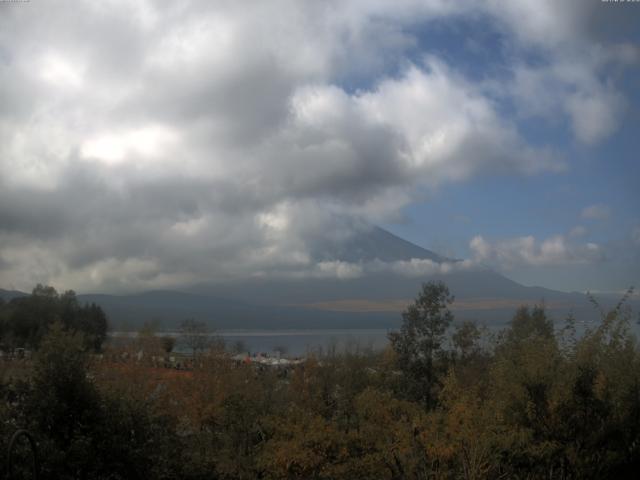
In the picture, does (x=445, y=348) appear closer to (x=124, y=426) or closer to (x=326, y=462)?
(x=326, y=462)

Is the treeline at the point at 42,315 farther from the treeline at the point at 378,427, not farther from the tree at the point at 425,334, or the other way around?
the treeline at the point at 378,427

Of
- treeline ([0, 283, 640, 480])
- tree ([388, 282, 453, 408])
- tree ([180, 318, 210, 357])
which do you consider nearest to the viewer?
treeline ([0, 283, 640, 480])

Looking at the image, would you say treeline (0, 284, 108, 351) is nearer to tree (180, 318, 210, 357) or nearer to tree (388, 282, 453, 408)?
tree (180, 318, 210, 357)

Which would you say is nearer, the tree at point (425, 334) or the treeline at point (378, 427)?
the treeline at point (378, 427)

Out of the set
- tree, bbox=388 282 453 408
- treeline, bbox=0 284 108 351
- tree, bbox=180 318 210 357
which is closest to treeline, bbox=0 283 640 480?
tree, bbox=388 282 453 408

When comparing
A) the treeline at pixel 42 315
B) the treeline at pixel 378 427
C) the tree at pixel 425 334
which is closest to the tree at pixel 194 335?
the treeline at pixel 42 315

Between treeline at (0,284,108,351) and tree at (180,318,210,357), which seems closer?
tree at (180,318,210,357)

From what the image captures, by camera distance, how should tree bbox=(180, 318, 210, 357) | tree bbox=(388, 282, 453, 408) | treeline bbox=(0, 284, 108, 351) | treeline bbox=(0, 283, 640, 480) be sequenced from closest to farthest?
1. treeline bbox=(0, 283, 640, 480)
2. tree bbox=(388, 282, 453, 408)
3. tree bbox=(180, 318, 210, 357)
4. treeline bbox=(0, 284, 108, 351)
